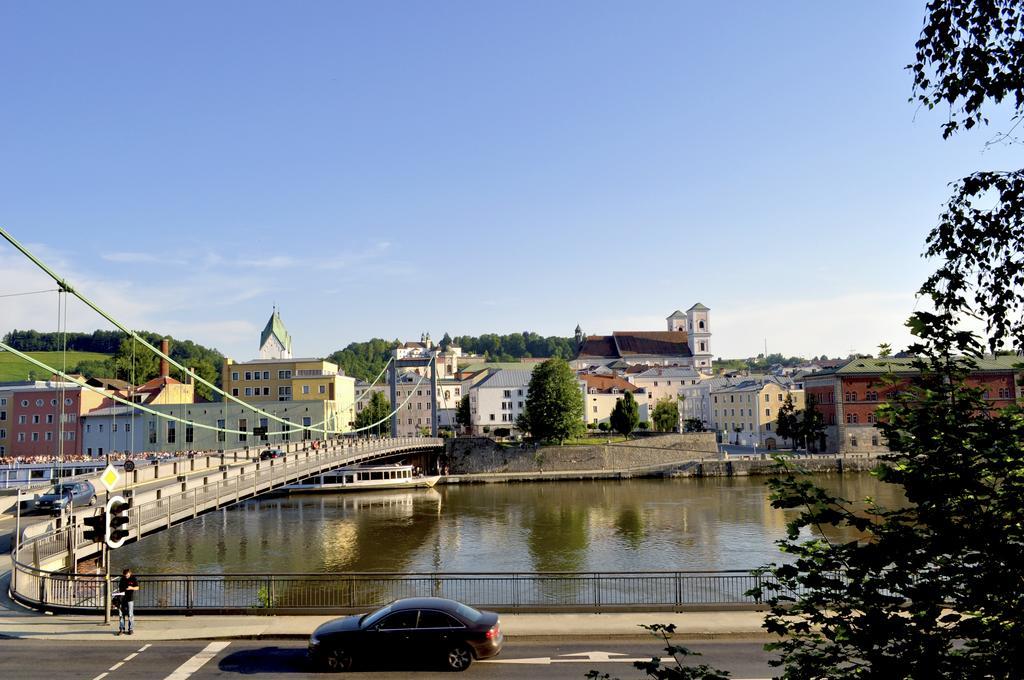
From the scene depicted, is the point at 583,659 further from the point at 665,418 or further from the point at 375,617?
the point at 665,418

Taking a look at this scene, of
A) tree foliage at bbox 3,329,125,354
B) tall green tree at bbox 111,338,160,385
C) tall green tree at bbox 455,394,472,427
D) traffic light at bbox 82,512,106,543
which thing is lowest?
traffic light at bbox 82,512,106,543

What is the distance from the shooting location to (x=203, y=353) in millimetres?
174375

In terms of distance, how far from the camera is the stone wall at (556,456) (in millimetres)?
80188

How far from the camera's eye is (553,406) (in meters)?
83.2

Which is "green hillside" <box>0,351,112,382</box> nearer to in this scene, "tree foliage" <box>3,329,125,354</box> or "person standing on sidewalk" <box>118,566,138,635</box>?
"tree foliage" <box>3,329,125,354</box>

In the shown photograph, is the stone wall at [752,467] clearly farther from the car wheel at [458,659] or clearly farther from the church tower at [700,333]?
the church tower at [700,333]

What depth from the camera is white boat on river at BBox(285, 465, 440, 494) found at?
6744 centimetres

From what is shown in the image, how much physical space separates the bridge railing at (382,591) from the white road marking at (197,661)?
2.61m

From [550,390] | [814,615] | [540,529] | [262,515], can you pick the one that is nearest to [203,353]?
[550,390]

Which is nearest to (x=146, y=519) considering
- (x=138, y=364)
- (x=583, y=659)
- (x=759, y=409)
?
(x=583, y=659)

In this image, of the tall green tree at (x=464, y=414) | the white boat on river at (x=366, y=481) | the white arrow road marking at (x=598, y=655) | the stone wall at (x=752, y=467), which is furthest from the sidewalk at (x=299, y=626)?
the tall green tree at (x=464, y=414)

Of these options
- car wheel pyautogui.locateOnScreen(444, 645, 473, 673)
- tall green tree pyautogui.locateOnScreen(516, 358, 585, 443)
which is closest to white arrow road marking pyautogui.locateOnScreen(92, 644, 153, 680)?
car wheel pyautogui.locateOnScreen(444, 645, 473, 673)

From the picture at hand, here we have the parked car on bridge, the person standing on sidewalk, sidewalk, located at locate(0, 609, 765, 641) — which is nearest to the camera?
sidewalk, located at locate(0, 609, 765, 641)

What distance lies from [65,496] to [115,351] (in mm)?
145579
